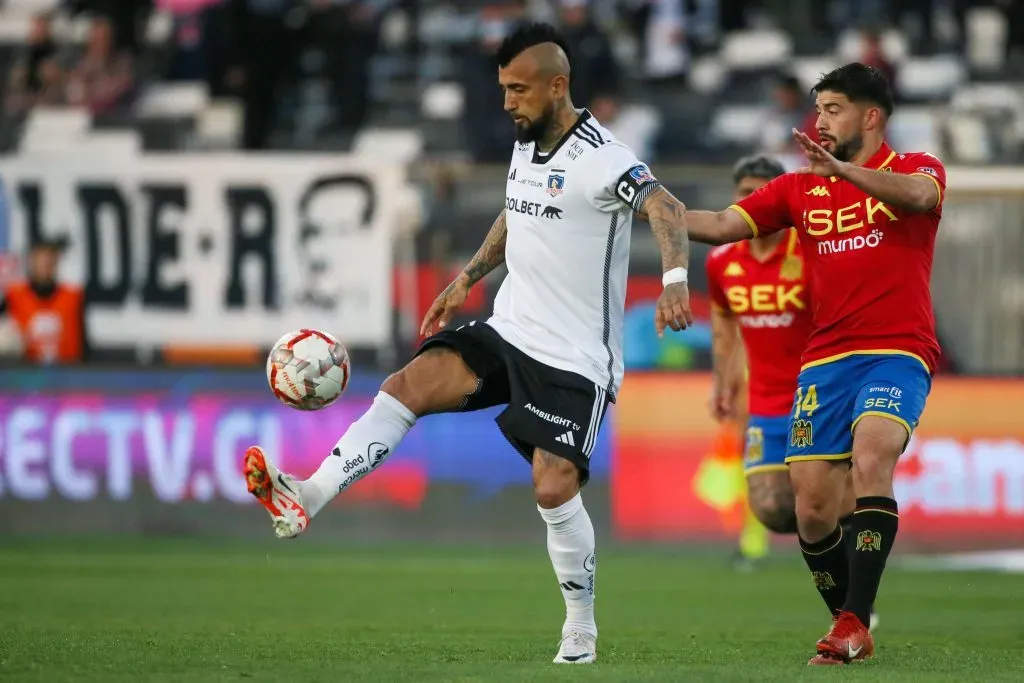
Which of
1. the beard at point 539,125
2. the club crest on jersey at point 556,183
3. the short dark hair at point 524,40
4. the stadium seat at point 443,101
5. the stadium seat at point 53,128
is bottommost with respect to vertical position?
the club crest on jersey at point 556,183

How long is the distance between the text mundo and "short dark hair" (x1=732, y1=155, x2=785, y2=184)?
599cm

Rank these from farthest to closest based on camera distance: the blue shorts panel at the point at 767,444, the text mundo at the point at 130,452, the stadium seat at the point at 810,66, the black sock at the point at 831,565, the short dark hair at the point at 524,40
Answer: the stadium seat at the point at 810,66, the text mundo at the point at 130,452, the blue shorts panel at the point at 767,444, the black sock at the point at 831,565, the short dark hair at the point at 524,40

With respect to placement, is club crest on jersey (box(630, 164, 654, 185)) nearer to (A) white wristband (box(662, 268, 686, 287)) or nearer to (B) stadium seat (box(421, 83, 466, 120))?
(A) white wristband (box(662, 268, 686, 287))

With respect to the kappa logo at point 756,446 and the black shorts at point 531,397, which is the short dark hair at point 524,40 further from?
the kappa logo at point 756,446

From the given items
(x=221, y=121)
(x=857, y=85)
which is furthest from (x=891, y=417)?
(x=221, y=121)

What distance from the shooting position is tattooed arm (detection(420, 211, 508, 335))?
7.23 meters

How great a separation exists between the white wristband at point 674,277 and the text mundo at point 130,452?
834 cm

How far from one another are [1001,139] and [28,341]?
30.2 feet

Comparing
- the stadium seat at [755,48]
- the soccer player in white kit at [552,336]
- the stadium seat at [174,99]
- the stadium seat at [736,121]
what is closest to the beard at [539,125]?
the soccer player in white kit at [552,336]

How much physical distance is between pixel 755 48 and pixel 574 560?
14972mm

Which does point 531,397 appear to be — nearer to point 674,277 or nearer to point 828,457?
point 674,277

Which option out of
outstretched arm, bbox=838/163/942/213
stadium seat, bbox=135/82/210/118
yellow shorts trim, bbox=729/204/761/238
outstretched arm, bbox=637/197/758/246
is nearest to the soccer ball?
outstretched arm, bbox=637/197/758/246

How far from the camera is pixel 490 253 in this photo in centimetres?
732

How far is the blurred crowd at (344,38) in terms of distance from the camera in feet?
64.4
